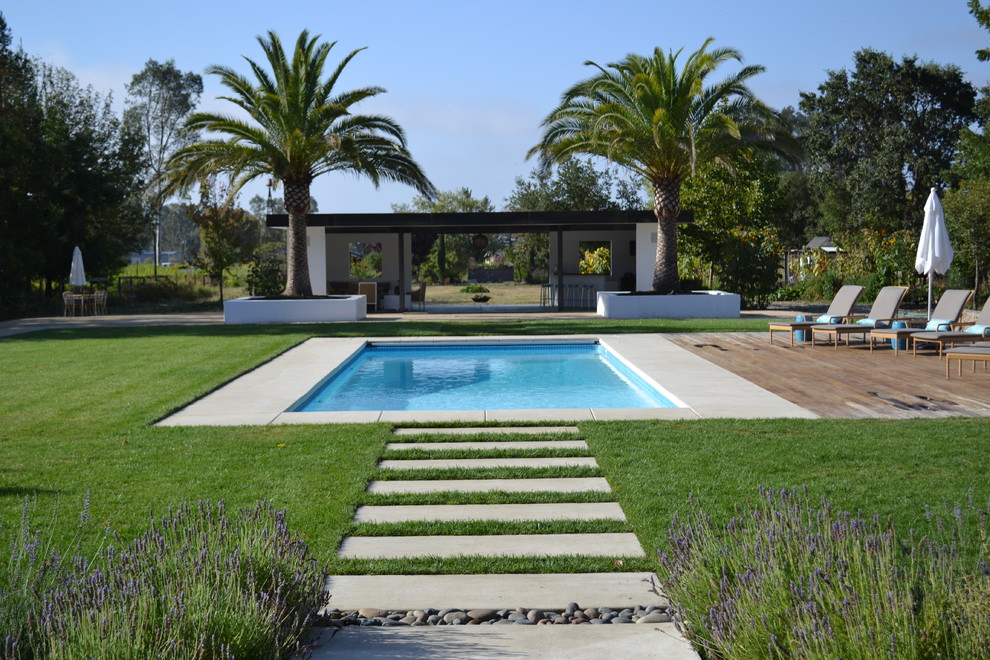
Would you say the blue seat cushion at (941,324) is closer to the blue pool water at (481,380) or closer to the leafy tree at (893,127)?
the blue pool water at (481,380)

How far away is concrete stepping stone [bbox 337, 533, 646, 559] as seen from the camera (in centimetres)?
486

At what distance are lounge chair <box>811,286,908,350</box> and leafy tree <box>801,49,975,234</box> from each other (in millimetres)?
24878

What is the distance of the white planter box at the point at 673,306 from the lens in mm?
21734

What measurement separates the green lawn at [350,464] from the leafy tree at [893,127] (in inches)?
1339

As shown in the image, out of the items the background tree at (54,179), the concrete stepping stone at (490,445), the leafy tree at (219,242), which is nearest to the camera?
the concrete stepping stone at (490,445)

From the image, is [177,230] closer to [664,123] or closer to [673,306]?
[673,306]

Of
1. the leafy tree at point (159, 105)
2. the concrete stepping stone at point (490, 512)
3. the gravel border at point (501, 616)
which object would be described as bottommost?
the gravel border at point (501, 616)

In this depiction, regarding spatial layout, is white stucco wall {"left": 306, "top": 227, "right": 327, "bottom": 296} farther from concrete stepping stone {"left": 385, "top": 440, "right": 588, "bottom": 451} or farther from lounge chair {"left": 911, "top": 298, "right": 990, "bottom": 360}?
concrete stepping stone {"left": 385, "top": 440, "right": 588, "bottom": 451}

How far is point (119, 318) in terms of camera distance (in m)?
23.4

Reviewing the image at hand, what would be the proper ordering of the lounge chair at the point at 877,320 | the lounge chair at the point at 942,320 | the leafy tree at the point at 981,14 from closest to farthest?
the leafy tree at the point at 981,14, the lounge chair at the point at 942,320, the lounge chair at the point at 877,320

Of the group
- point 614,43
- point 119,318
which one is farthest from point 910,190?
point 119,318

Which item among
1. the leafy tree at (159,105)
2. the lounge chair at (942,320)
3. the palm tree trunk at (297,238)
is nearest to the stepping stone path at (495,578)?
the lounge chair at (942,320)

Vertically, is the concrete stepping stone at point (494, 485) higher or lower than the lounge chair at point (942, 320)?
lower

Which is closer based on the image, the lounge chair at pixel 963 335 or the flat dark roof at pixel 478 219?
the lounge chair at pixel 963 335
